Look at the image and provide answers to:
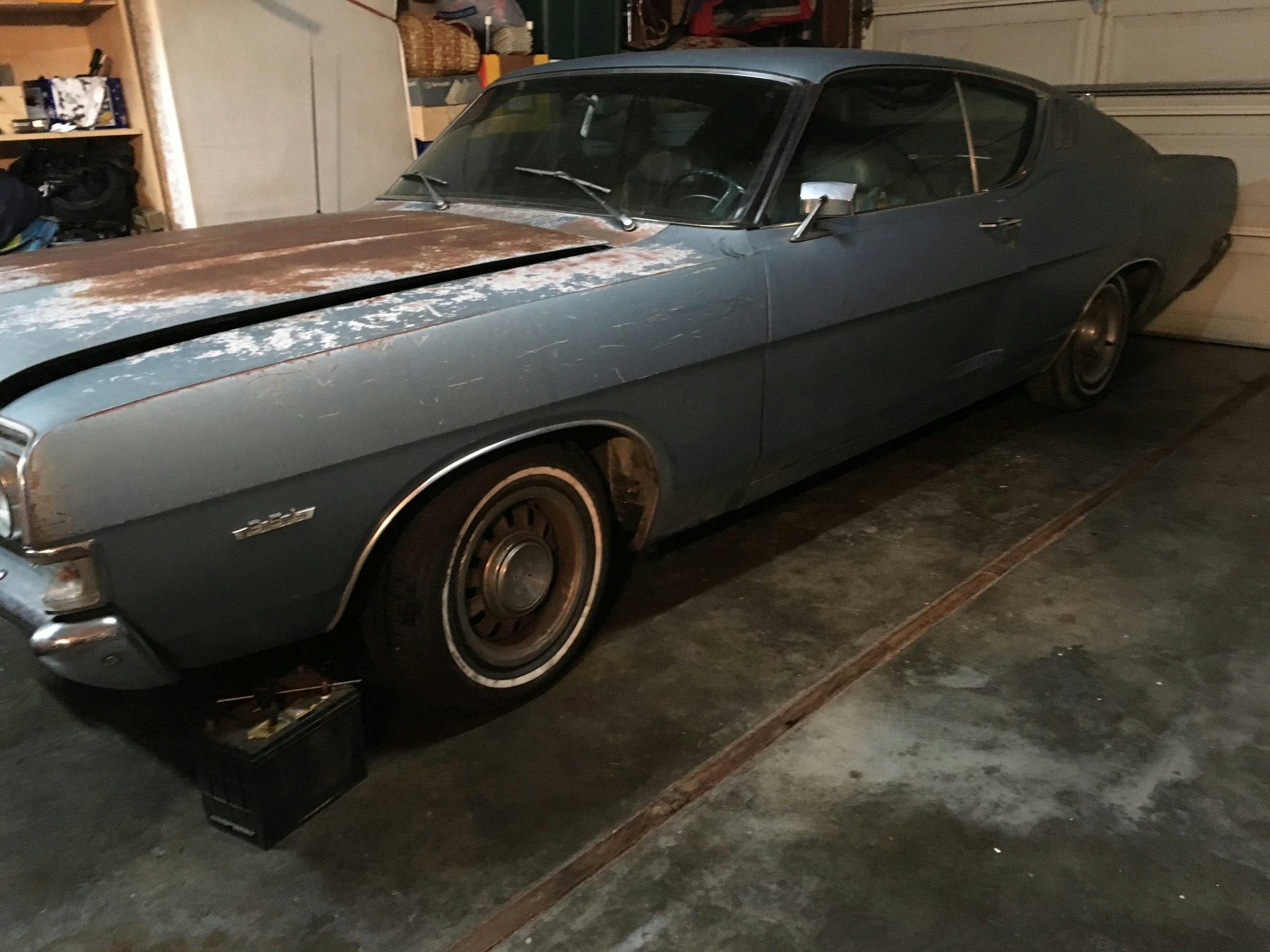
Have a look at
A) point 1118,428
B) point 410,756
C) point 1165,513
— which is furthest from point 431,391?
point 1118,428

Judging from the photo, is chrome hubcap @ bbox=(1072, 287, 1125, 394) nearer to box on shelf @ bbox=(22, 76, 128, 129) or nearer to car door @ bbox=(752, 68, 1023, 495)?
car door @ bbox=(752, 68, 1023, 495)

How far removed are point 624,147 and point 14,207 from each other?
327 centimetres

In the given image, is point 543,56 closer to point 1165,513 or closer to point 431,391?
point 1165,513

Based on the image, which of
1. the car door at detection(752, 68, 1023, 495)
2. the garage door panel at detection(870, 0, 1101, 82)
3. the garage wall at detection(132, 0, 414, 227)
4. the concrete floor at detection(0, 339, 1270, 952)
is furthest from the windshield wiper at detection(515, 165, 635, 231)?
the garage door panel at detection(870, 0, 1101, 82)

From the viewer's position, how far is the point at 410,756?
95.2 inches

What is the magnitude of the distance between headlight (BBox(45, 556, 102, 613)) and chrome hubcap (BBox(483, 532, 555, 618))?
0.87 meters

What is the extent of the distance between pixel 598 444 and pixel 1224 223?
390 cm

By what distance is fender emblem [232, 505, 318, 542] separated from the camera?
74.9 inches

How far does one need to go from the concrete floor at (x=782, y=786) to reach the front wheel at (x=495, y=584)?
0.15m

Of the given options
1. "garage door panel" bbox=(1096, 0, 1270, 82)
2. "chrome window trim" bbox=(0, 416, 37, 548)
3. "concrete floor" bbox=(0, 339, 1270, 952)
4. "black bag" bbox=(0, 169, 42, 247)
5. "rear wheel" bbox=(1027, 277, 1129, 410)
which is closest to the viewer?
"chrome window trim" bbox=(0, 416, 37, 548)

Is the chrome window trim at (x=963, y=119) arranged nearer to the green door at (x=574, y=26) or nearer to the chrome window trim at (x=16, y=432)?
the chrome window trim at (x=16, y=432)

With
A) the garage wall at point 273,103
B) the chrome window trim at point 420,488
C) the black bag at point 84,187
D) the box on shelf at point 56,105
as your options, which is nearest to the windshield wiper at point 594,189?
the chrome window trim at point 420,488

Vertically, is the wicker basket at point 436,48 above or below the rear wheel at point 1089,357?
above

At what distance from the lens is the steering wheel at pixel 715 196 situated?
2873 millimetres
